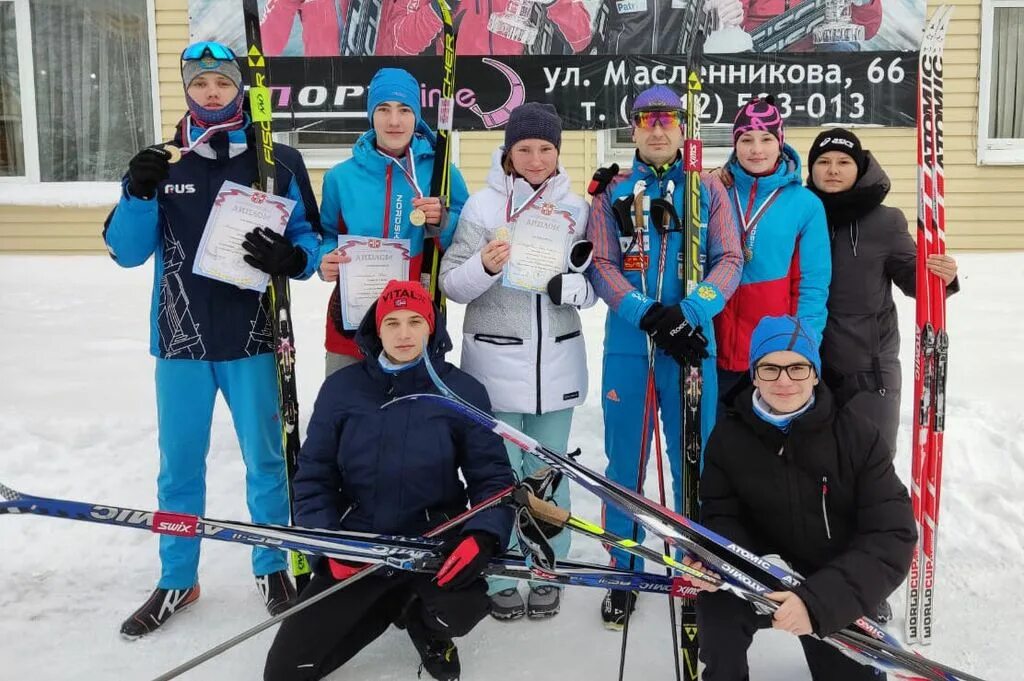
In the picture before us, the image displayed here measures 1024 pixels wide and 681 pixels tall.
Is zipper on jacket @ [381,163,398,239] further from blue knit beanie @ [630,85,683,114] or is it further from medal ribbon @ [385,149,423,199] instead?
blue knit beanie @ [630,85,683,114]

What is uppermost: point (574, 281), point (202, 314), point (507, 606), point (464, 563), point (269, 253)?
point (269, 253)

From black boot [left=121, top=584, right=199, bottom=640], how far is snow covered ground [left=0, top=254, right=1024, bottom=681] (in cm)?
4

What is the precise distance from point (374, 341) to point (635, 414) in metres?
0.94

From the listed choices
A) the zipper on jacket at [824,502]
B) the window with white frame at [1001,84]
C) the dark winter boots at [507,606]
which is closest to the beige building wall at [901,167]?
the window with white frame at [1001,84]

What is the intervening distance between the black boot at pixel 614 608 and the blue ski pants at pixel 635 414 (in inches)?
4.2

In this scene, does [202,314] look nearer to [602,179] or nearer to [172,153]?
[172,153]

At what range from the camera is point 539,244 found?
2818mm

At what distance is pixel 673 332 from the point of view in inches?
103

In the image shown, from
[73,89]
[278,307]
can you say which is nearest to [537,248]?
[278,307]

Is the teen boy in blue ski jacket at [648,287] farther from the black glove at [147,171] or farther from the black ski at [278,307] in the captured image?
the black glove at [147,171]

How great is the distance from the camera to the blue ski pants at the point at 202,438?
2875 millimetres

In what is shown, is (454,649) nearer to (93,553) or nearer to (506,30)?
(93,553)

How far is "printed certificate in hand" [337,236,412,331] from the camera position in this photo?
2.86 m

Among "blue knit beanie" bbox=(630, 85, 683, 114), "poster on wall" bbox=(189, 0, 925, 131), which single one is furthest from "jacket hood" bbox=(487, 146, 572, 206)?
"poster on wall" bbox=(189, 0, 925, 131)
